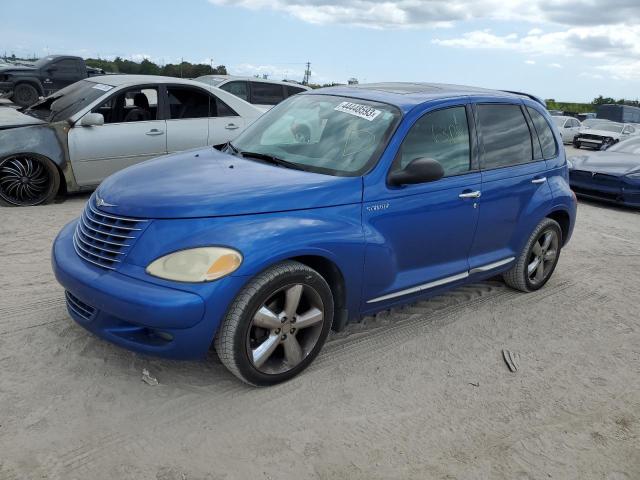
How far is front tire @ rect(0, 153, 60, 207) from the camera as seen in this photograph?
6734 mm

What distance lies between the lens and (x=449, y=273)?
4.18 m

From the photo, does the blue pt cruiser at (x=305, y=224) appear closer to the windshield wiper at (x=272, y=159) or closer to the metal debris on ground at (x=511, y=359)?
the windshield wiper at (x=272, y=159)

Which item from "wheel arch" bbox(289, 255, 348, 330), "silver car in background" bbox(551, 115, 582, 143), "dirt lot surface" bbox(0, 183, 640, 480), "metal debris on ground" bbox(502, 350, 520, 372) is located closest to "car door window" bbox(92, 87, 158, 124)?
"dirt lot surface" bbox(0, 183, 640, 480)

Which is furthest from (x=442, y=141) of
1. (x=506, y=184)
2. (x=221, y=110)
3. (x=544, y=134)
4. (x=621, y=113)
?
(x=621, y=113)

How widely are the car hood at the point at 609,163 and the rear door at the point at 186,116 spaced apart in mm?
7001

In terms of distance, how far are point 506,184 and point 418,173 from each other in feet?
4.01

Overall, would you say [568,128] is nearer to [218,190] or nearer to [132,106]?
[132,106]

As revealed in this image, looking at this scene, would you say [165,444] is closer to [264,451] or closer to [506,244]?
[264,451]

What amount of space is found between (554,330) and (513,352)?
25.5 inches

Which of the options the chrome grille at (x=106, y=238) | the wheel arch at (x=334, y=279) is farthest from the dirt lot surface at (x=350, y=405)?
the chrome grille at (x=106, y=238)

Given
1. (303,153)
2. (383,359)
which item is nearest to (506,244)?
(383,359)

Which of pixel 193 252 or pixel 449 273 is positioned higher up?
pixel 193 252

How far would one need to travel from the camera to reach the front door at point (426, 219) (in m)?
3.64

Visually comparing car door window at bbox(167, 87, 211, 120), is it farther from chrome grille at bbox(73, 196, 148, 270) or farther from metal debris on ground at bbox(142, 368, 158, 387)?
metal debris on ground at bbox(142, 368, 158, 387)
